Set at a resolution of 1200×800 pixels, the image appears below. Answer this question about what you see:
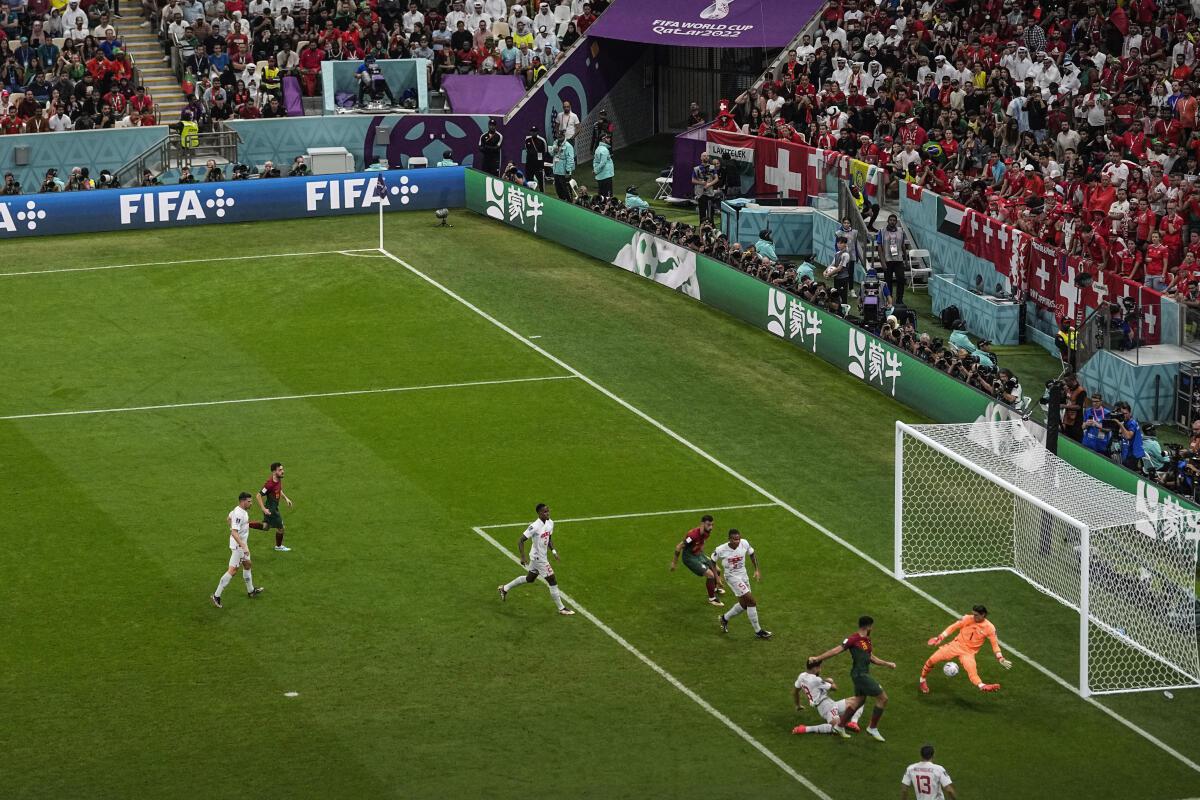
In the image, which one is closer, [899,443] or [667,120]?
[899,443]

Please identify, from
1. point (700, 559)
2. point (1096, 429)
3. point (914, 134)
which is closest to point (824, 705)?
point (700, 559)

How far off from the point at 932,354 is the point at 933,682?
11.4m

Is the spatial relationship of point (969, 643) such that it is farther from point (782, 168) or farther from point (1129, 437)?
point (782, 168)

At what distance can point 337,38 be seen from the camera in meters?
57.4

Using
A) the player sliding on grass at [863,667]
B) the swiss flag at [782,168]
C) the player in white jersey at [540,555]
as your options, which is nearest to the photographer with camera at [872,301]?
the swiss flag at [782,168]

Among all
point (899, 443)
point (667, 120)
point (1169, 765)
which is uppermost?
point (667, 120)

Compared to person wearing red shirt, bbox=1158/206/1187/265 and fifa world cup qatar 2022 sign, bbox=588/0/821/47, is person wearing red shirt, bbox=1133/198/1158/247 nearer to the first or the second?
person wearing red shirt, bbox=1158/206/1187/265

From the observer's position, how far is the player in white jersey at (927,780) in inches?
814

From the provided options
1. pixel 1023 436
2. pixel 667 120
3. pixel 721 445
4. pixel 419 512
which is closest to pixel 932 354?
pixel 721 445

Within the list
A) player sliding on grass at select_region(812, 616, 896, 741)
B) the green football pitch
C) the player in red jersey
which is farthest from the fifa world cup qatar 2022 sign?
player sliding on grass at select_region(812, 616, 896, 741)

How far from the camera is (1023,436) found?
29.5 meters

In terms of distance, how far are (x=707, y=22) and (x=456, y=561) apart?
3004 cm

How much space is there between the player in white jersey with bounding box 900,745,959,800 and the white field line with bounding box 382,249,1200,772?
420 cm

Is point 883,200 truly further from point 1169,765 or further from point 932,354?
point 1169,765
